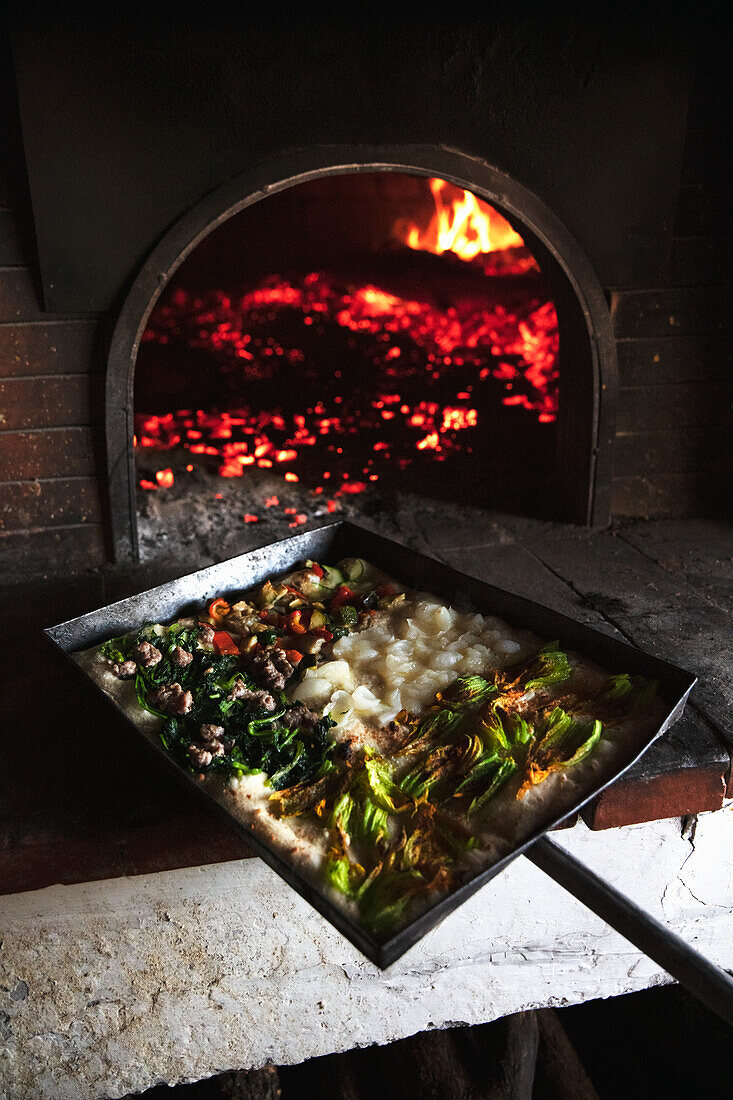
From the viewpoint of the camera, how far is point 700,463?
472 cm

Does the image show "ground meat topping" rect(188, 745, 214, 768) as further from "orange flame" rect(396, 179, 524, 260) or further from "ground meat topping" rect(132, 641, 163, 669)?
"orange flame" rect(396, 179, 524, 260)

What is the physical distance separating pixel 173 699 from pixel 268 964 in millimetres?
1032

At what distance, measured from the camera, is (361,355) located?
7234mm

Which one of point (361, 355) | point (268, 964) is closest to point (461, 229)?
point (361, 355)

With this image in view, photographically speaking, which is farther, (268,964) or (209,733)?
(268,964)

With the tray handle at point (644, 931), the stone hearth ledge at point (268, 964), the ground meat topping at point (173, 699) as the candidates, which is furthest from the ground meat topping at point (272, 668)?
the tray handle at point (644, 931)

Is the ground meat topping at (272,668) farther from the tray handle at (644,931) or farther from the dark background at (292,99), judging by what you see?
the dark background at (292,99)

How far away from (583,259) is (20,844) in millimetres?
3391

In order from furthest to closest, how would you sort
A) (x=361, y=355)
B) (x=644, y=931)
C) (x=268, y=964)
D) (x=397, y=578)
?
(x=361, y=355) < (x=397, y=578) < (x=268, y=964) < (x=644, y=931)

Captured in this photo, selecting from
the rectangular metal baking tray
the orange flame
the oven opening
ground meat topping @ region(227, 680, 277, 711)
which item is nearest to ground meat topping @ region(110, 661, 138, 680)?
the rectangular metal baking tray

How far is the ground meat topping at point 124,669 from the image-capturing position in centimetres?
264

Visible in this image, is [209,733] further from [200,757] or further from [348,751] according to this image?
[348,751]

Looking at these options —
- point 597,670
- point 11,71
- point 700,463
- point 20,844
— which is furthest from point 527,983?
point 11,71

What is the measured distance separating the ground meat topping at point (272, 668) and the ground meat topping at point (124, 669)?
1.16 ft
